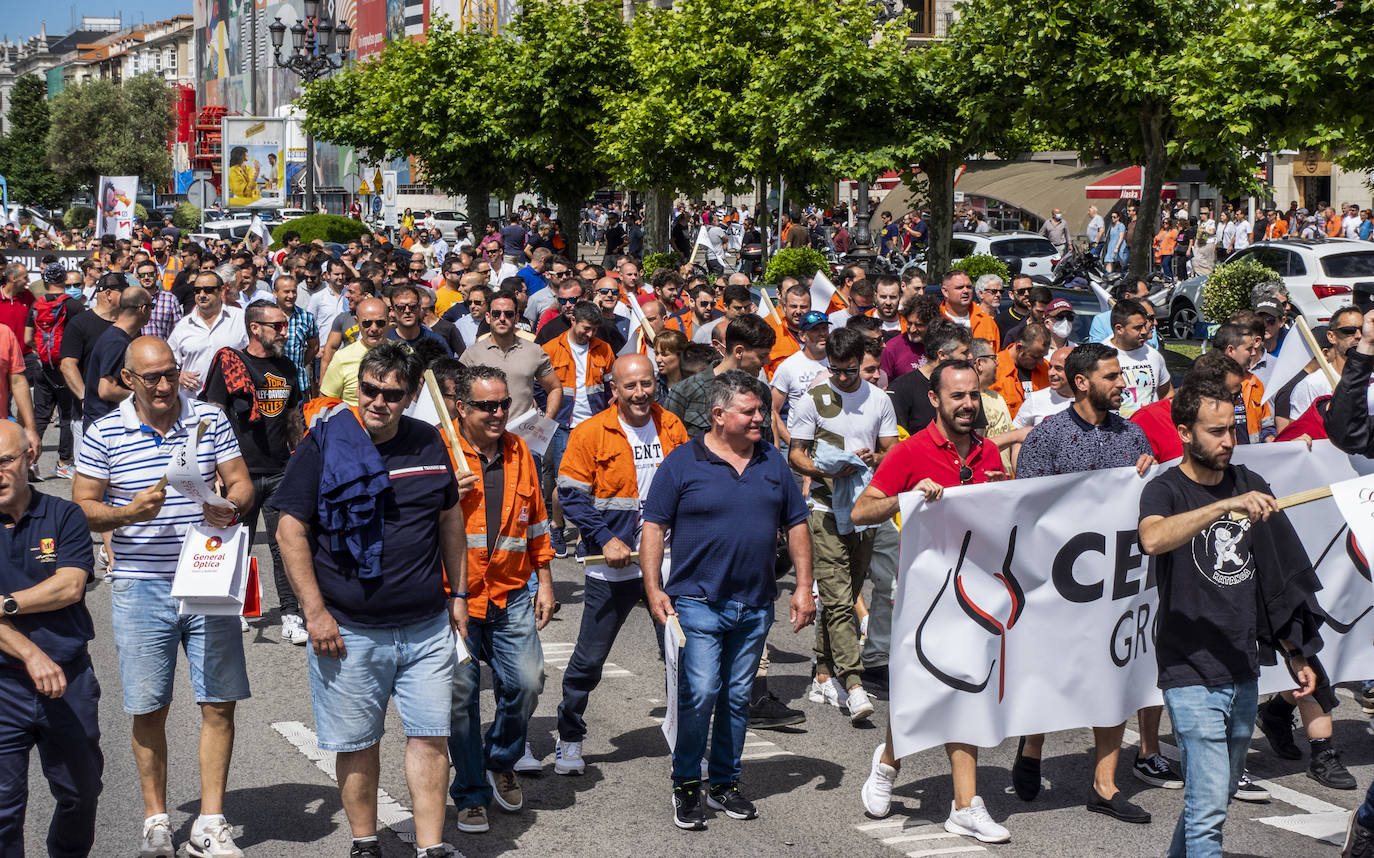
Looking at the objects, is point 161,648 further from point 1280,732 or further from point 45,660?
point 1280,732

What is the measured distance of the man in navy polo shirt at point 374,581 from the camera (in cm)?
Answer: 550

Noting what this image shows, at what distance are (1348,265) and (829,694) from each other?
1880 cm

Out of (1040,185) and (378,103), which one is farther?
(1040,185)

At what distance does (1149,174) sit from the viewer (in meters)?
22.6

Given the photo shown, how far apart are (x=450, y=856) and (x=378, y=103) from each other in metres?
34.0

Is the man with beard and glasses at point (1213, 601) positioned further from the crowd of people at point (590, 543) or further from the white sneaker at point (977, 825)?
the white sneaker at point (977, 825)

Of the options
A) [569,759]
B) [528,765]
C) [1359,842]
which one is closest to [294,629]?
[528,765]

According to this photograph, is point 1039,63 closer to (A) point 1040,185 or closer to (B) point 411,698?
(B) point 411,698

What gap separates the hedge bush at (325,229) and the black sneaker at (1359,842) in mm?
35295

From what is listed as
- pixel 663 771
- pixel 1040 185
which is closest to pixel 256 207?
pixel 1040 185

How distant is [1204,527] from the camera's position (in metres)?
5.31

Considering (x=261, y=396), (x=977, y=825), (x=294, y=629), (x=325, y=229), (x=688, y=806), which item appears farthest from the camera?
(x=325, y=229)

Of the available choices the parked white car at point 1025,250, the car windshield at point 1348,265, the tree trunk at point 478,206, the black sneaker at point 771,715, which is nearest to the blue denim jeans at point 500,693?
the black sneaker at point 771,715

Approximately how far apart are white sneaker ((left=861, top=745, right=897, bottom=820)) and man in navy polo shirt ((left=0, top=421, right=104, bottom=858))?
2912 millimetres
